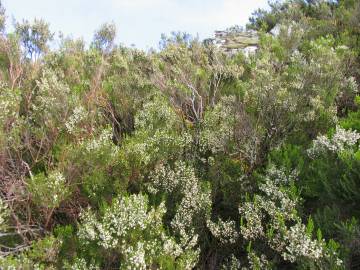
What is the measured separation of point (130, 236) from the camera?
407 cm

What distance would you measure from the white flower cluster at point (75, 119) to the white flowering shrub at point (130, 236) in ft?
7.08

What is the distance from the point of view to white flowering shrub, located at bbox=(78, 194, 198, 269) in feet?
13.0

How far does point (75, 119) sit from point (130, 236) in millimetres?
2791

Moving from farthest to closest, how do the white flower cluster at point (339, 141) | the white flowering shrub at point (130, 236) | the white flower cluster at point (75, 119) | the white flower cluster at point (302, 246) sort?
the white flower cluster at point (75, 119) → the white flower cluster at point (339, 141) → the white flowering shrub at point (130, 236) → the white flower cluster at point (302, 246)

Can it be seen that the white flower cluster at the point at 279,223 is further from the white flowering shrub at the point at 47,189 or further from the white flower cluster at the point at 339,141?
the white flowering shrub at the point at 47,189

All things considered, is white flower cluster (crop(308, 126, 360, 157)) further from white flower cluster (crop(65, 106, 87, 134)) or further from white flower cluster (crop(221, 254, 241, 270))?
white flower cluster (crop(65, 106, 87, 134))

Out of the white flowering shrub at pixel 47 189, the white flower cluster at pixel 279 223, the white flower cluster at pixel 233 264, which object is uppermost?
the white flowering shrub at pixel 47 189

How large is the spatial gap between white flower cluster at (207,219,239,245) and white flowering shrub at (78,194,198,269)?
697 mm

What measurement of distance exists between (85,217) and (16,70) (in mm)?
5726

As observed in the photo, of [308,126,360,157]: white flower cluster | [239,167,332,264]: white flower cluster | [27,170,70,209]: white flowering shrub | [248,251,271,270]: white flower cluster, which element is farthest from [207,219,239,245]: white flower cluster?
[27,170,70,209]: white flowering shrub

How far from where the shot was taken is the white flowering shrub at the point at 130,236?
3.97 m

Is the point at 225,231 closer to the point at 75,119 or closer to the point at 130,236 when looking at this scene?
the point at 130,236

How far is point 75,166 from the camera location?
5273 mm

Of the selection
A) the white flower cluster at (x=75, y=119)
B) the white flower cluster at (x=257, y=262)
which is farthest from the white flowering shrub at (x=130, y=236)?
the white flower cluster at (x=75, y=119)
